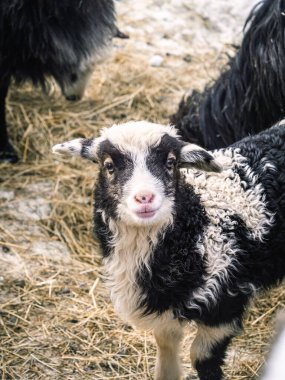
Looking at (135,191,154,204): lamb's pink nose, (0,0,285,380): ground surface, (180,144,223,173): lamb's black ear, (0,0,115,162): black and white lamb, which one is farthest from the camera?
(0,0,115,162): black and white lamb

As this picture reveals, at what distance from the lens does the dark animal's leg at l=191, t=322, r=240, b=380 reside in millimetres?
3730

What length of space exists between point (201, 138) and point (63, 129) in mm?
1520

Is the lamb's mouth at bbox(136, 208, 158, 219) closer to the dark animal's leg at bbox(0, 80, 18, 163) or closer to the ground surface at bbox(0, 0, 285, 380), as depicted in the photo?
the ground surface at bbox(0, 0, 285, 380)

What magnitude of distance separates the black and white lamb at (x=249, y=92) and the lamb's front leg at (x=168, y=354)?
180cm

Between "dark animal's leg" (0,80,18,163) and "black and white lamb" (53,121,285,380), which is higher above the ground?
"black and white lamb" (53,121,285,380)

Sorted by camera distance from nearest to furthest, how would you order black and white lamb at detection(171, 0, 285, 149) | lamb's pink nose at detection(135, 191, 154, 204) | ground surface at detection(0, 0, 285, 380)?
lamb's pink nose at detection(135, 191, 154, 204) < ground surface at detection(0, 0, 285, 380) < black and white lamb at detection(171, 0, 285, 149)

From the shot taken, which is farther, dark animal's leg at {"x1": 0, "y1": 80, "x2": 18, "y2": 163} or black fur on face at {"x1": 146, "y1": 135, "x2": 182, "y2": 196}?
dark animal's leg at {"x1": 0, "y1": 80, "x2": 18, "y2": 163}

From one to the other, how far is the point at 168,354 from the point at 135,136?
1.20 metres

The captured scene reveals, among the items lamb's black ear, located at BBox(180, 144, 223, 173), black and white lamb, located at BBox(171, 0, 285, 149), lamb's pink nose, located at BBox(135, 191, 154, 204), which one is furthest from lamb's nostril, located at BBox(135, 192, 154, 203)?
black and white lamb, located at BBox(171, 0, 285, 149)

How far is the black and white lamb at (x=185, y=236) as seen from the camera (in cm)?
354

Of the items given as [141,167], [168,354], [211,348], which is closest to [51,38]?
[141,167]

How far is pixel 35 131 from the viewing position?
652 centimetres

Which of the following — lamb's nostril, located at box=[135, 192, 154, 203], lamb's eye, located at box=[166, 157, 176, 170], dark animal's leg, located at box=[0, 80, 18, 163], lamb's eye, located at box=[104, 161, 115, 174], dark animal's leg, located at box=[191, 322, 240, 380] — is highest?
lamb's nostril, located at box=[135, 192, 154, 203]

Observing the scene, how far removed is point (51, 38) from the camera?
5.55 m
